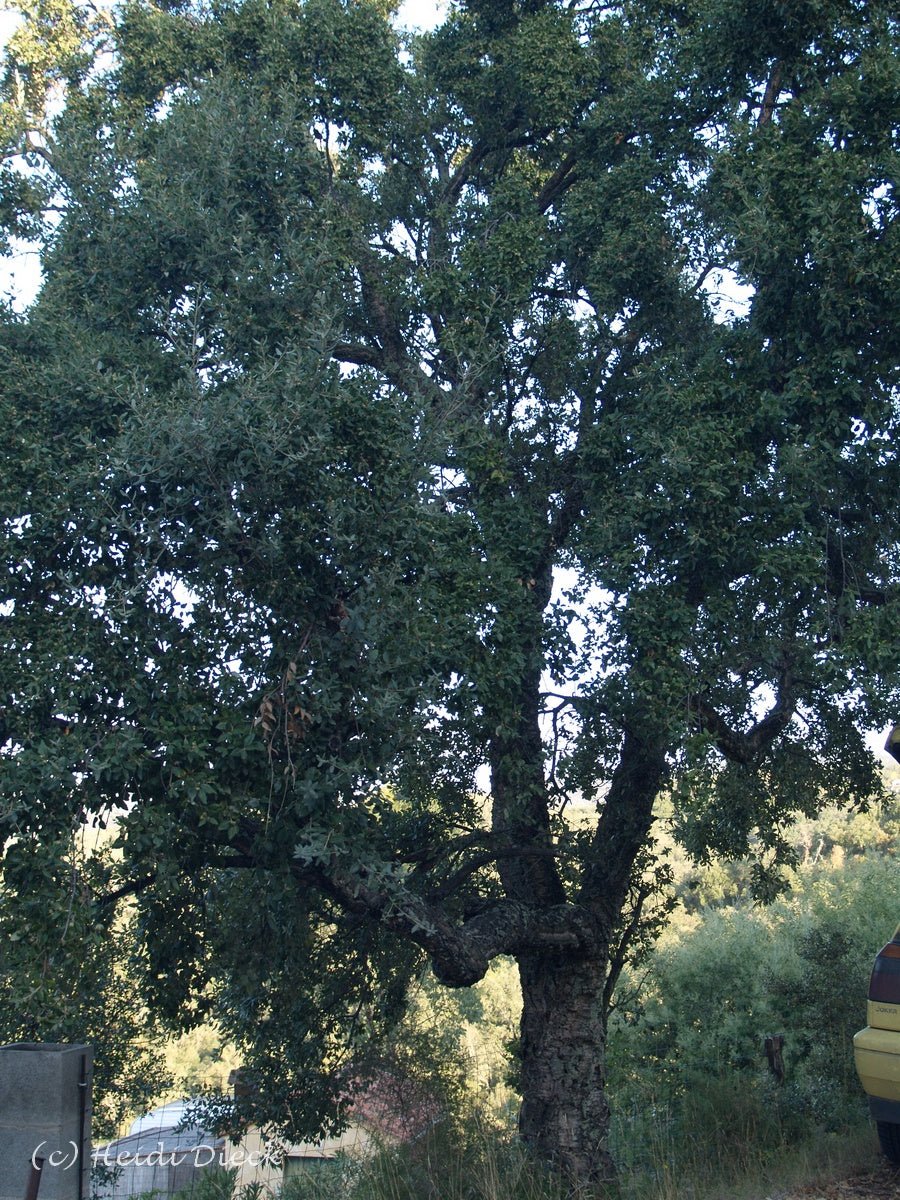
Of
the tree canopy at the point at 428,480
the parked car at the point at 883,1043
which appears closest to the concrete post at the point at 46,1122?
the tree canopy at the point at 428,480

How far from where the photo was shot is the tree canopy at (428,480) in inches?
254

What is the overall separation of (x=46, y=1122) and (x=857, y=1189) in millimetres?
4836

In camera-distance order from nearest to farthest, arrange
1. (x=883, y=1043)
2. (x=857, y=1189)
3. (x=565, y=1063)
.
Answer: (x=883, y=1043)
(x=857, y=1189)
(x=565, y=1063)

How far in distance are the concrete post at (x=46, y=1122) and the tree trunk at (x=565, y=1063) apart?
4.76m

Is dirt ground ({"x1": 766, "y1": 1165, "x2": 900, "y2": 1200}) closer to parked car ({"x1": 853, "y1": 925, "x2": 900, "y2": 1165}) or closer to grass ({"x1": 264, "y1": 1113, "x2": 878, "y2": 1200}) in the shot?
grass ({"x1": 264, "y1": 1113, "x2": 878, "y2": 1200})

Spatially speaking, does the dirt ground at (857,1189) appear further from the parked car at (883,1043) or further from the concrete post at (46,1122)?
the concrete post at (46,1122)

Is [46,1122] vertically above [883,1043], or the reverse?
[46,1122]

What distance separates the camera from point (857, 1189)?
655 centimetres

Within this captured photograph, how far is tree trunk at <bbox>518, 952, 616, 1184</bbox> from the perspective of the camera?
30.0 ft

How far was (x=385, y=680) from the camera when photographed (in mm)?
6621

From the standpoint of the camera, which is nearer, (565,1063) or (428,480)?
(428,480)

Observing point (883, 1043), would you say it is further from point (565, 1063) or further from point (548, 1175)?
point (565, 1063)

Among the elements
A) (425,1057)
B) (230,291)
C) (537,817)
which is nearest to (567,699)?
(537,817)

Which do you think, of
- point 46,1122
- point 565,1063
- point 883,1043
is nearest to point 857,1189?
point 883,1043
